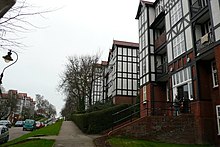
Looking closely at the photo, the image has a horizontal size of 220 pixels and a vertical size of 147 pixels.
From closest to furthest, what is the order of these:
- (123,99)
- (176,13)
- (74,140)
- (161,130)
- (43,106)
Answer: (161,130) → (74,140) → (176,13) → (123,99) → (43,106)

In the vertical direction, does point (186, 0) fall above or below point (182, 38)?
above

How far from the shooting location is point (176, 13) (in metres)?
19.2

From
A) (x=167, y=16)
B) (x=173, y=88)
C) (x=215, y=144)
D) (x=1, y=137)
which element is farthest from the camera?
(x=167, y=16)

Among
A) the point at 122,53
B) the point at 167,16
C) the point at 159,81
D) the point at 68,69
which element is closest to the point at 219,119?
the point at 159,81

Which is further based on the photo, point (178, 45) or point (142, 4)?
point (142, 4)

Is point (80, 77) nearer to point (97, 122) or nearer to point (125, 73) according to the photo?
point (125, 73)

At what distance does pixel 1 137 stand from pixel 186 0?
56.9 feet

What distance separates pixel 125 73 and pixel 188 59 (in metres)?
20.4

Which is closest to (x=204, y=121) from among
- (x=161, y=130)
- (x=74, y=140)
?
(x=161, y=130)

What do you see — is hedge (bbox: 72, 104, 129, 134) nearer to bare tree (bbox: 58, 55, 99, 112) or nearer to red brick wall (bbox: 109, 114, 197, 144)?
red brick wall (bbox: 109, 114, 197, 144)

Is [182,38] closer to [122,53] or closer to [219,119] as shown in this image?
[219,119]

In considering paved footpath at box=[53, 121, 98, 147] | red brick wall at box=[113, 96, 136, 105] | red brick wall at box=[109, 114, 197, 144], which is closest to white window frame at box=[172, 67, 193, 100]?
red brick wall at box=[109, 114, 197, 144]

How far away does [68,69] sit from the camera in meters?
38.7

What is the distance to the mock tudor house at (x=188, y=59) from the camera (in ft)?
47.1
